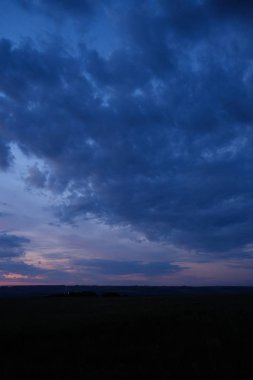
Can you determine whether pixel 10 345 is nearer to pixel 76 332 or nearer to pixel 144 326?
pixel 76 332

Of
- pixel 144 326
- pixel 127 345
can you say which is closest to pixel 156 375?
pixel 127 345

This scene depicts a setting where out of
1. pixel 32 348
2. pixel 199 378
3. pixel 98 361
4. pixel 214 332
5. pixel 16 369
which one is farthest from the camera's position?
pixel 214 332

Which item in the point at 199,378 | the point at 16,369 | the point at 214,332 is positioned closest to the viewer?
the point at 199,378

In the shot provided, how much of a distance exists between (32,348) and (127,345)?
4.85 m

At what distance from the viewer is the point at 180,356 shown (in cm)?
1898

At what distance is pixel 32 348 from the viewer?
21828 mm

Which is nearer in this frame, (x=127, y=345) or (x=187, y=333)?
(x=127, y=345)

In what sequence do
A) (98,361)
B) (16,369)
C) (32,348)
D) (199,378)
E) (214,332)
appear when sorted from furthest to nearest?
1. (214,332)
2. (32,348)
3. (98,361)
4. (16,369)
5. (199,378)

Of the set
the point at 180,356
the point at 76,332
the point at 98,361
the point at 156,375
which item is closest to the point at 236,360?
the point at 180,356

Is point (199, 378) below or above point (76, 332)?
below

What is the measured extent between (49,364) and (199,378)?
6511 mm

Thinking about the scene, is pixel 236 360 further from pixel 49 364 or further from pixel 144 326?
pixel 144 326

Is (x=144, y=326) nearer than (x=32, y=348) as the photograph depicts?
No

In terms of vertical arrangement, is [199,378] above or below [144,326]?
below
